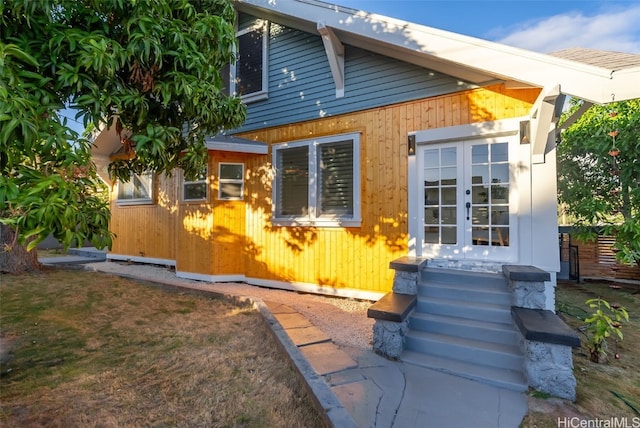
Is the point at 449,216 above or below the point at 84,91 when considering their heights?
below

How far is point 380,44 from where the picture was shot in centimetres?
508

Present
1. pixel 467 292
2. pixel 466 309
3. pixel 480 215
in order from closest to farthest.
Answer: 1. pixel 466 309
2. pixel 467 292
3. pixel 480 215

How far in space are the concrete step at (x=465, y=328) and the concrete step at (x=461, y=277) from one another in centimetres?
54

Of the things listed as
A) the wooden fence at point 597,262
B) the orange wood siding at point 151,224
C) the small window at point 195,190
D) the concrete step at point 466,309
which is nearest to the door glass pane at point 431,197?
the concrete step at point 466,309

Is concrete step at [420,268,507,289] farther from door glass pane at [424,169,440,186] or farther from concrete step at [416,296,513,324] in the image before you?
door glass pane at [424,169,440,186]

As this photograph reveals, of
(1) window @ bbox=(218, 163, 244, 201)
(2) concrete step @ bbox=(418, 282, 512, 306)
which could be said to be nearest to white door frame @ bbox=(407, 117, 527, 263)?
(2) concrete step @ bbox=(418, 282, 512, 306)

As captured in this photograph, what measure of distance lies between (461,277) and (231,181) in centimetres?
494

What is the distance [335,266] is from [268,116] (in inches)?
136

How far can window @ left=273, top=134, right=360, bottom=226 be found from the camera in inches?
224

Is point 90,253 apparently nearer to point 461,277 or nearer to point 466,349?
point 461,277

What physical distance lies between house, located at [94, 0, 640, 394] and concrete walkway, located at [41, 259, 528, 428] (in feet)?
6.41

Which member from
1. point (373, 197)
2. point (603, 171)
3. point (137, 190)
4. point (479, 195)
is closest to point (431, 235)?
point (479, 195)

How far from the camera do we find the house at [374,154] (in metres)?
4.19

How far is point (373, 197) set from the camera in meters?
5.43
